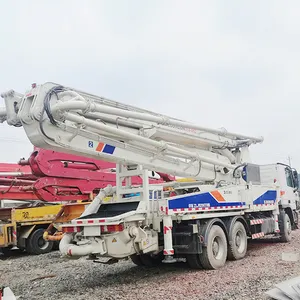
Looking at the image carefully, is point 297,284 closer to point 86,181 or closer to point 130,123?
point 130,123

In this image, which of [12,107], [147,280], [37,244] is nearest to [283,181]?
[147,280]

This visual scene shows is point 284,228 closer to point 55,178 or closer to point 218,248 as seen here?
point 218,248

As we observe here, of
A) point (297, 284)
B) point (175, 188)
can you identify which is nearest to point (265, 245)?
point (175, 188)

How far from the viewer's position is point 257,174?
11844 mm

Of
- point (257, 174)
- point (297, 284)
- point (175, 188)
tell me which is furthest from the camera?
point (257, 174)

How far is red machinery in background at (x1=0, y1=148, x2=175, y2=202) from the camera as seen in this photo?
39.0ft

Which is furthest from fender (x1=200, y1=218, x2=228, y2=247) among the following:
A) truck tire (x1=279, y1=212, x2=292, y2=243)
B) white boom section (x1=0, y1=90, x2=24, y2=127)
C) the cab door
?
the cab door

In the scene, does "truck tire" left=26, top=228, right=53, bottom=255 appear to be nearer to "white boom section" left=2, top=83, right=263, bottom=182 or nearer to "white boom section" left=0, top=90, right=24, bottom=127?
"white boom section" left=2, top=83, right=263, bottom=182

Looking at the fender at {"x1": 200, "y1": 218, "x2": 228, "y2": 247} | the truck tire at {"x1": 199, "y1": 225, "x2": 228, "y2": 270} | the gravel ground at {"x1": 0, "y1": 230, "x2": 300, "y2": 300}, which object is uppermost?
the fender at {"x1": 200, "y1": 218, "x2": 228, "y2": 247}

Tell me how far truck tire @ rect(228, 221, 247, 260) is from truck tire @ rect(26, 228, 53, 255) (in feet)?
21.4

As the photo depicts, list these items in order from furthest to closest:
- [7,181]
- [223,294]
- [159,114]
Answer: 1. [7,181]
2. [159,114]
3. [223,294]

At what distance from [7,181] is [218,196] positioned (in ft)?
23.9

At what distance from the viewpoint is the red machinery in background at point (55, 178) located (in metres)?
11.9

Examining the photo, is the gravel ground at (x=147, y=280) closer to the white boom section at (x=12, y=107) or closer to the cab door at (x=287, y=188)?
the cab door at (x=287, y=188)
